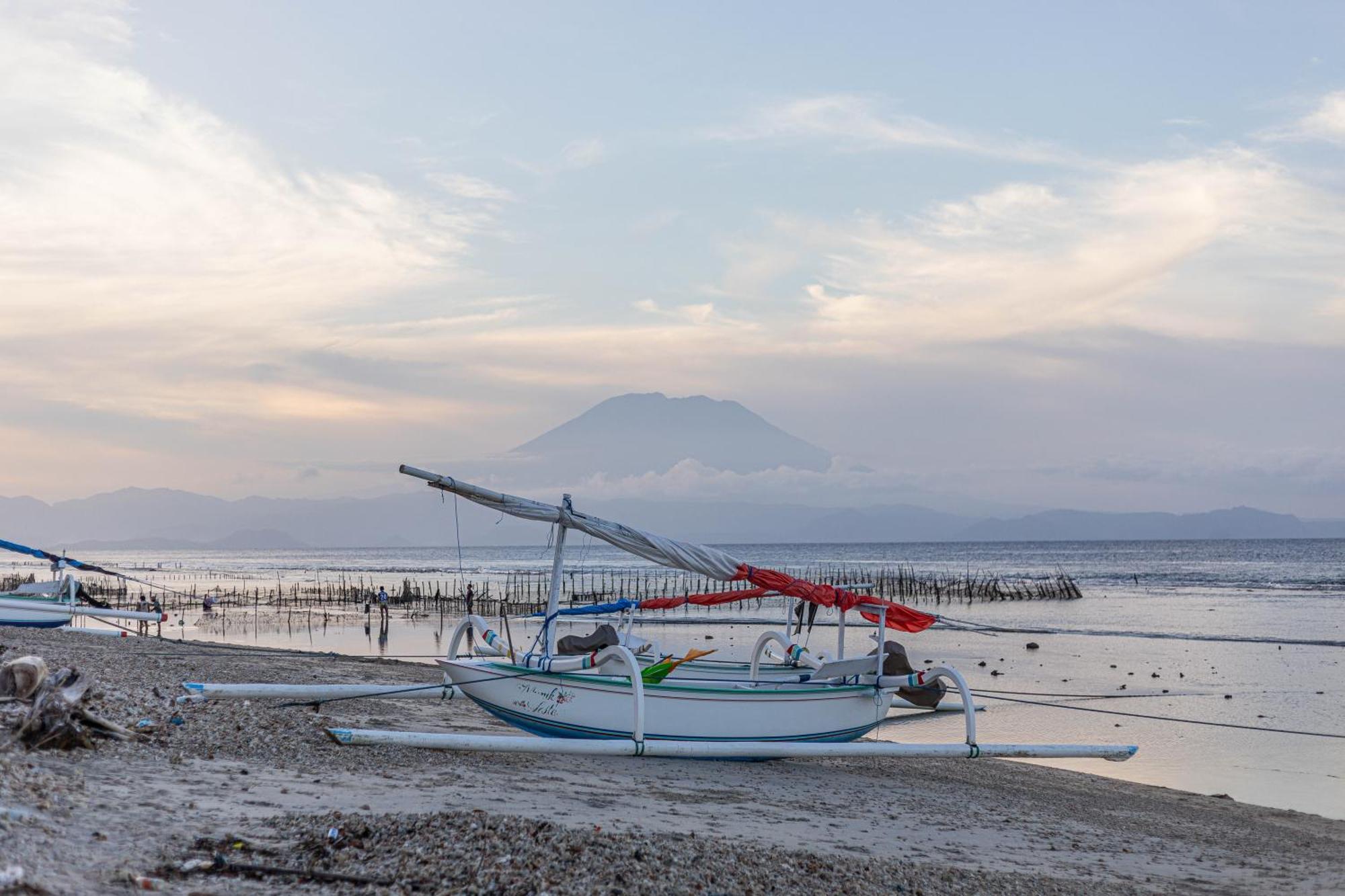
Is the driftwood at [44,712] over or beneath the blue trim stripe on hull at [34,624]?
over

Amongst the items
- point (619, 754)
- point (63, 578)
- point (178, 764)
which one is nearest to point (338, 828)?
point (178, 764)

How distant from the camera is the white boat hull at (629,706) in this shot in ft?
40.3

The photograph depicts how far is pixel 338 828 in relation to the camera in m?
6.83

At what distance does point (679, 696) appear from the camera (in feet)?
40.9

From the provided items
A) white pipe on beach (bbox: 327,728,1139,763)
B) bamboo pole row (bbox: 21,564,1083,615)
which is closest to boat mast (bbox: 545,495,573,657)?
white pipe on beach (bbox: 327,728,1139,763)

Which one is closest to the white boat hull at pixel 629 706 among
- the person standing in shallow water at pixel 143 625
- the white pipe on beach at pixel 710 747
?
the white pipe on beach at pixel 710 747

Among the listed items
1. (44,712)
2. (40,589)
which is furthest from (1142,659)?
(40,589)

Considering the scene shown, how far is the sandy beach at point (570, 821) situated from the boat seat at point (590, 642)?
4.72 ft

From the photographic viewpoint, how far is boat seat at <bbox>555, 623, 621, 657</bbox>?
13727 millimetres

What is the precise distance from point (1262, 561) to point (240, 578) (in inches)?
3393

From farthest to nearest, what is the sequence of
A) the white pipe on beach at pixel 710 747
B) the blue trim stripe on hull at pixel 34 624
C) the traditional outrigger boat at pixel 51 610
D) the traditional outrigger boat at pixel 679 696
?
the blue trim stripe on hull at pixel 34 624
the traditional outrigger boat at pixel 51 610
the traditional outrigger boat at pixel 679 696
the white pipe on beach at pixel 710 747

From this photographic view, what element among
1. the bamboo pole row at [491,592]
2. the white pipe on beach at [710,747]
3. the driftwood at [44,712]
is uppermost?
the driftwood at [44,712]

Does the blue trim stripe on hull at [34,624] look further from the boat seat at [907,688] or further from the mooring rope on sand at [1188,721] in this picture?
the mooring rope on sand at [1188,721]

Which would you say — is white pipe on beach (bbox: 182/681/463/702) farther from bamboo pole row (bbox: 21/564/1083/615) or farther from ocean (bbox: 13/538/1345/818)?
bamboo pole row (bbox: 21/564/1083/615)
